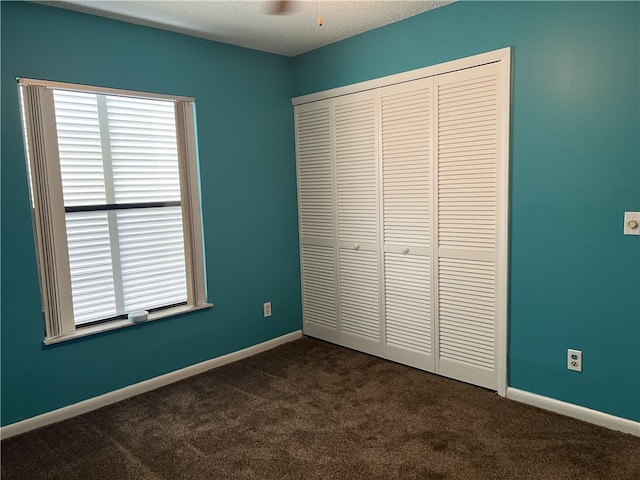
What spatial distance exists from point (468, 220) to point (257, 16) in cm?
181

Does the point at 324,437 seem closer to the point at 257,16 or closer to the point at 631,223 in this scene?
the point at 631,223

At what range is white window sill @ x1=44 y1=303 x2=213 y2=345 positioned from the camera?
2.64 meters

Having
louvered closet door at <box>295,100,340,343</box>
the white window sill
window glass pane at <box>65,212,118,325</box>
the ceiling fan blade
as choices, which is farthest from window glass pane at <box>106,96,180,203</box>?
louvered closet door at <box>295,100,340,343</box>

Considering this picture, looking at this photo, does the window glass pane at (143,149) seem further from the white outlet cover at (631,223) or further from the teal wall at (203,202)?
the white outlet cover at (631,223)

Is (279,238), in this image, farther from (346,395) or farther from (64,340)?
(64,340)

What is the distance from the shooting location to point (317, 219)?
372 centimetres

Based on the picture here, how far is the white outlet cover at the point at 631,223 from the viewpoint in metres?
2.17

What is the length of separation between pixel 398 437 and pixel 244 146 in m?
2.27

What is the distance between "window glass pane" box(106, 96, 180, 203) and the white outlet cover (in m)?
2.65

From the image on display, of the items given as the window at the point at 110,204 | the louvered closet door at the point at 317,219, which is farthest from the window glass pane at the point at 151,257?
the louvered closet door at the point at 317,219

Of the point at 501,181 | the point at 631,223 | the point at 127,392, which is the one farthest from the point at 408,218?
the point at 127,392

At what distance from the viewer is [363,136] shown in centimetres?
329

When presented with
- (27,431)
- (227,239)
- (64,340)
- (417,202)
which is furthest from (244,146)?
(27,431)

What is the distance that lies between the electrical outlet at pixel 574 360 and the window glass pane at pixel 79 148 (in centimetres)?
284
